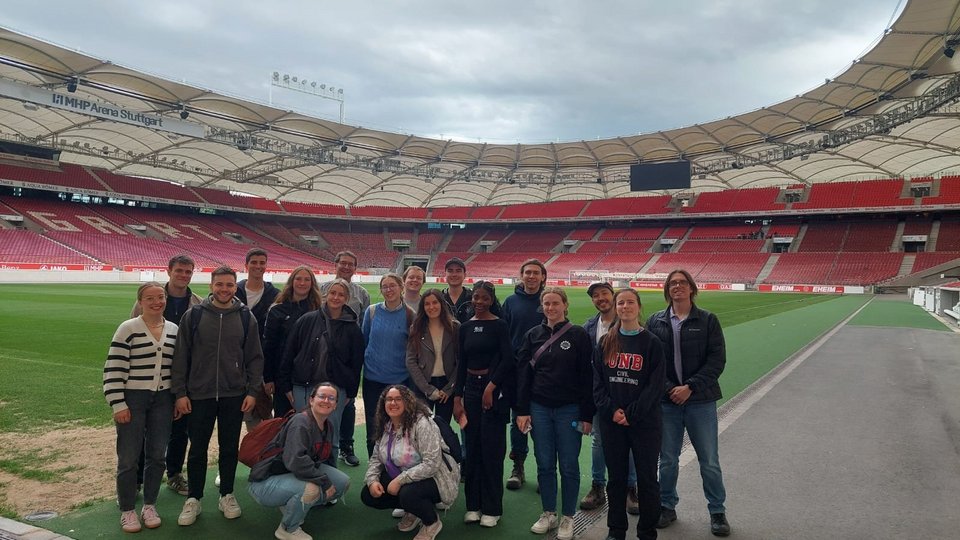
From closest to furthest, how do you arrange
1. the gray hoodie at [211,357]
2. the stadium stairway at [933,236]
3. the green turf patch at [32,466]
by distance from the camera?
the gray hoodie at [211,357] < the green turf patch at [32,466] < the stadium stairway at [933,236]

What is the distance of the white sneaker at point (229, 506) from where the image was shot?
3.96 m

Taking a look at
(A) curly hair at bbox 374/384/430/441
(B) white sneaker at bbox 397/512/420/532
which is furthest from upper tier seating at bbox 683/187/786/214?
(B) white sneaker at bbox 397/512/420/532

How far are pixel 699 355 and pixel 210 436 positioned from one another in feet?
12.0

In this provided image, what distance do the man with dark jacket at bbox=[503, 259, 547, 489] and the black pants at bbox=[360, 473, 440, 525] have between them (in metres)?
1.12

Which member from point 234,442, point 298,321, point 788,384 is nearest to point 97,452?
point 234,442

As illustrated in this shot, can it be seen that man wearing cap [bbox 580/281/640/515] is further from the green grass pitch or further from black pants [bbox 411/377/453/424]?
the green grass pitch

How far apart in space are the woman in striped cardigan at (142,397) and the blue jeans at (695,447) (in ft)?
12.0

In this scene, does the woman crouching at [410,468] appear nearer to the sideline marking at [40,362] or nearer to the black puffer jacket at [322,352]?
the black puffer jacket at [322,352]

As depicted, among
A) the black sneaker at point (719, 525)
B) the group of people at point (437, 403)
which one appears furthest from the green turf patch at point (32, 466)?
the black sneaker at point (719, 525)

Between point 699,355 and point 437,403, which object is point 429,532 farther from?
point 699,355

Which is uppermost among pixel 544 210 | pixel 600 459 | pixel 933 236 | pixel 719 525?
pixel 544 210

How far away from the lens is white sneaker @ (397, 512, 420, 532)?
3.83 metres

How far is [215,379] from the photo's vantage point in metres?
4.01

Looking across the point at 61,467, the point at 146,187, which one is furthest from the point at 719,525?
the point at 146,187
